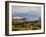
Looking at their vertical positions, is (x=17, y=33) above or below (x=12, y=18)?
below

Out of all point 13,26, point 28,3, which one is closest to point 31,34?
point 13,26

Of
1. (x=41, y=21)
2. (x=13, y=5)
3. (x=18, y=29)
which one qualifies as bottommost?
(x=18, y=29)

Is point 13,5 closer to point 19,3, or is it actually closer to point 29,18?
point 19,3

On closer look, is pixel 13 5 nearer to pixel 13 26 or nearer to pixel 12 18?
pixel 12 18

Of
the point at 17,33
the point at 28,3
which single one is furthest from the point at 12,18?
the point at 28,3

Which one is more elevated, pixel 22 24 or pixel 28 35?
pixel 22 24

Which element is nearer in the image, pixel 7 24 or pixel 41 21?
pixel 7 24
